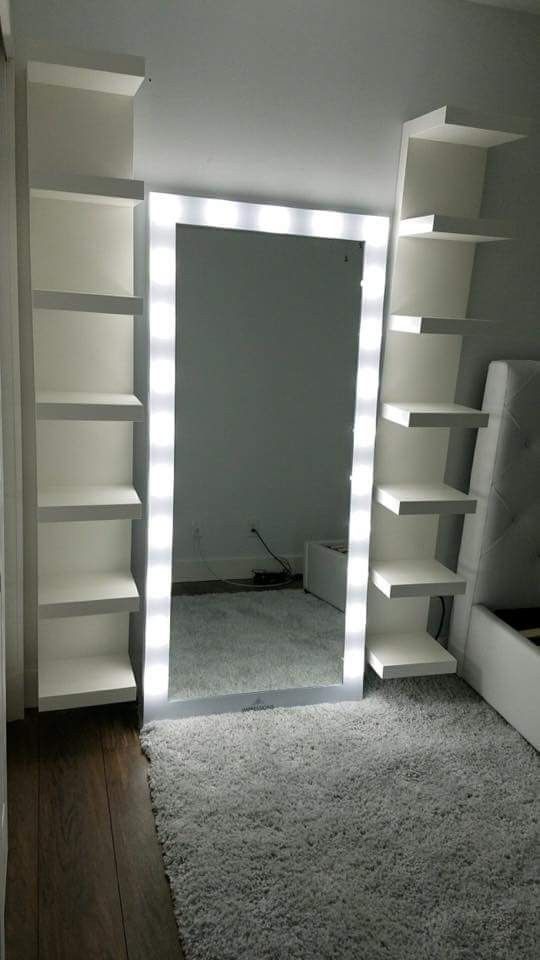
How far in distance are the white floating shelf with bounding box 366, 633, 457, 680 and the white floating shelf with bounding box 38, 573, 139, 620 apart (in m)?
0.87

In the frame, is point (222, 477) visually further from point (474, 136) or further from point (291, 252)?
point (474, 136)

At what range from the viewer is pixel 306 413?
2.48 metres

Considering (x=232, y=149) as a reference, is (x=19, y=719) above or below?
below

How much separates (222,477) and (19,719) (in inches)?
39.3

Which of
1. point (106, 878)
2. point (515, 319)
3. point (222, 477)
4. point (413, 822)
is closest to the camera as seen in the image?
point (106, 878)

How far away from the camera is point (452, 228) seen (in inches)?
89.9

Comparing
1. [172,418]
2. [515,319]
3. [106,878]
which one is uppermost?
[515,319]

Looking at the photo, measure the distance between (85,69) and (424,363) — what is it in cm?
133

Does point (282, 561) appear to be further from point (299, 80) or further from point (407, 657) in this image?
point (299, 80)

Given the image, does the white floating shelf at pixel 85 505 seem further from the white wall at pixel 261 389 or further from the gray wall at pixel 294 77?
the gray wall at pixel 294 77

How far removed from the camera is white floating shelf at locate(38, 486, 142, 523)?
2152 millimetres

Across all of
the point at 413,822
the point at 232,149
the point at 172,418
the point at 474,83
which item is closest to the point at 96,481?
the point at 172,418

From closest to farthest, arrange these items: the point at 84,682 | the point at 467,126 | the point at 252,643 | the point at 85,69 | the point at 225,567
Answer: the point at 85,69 → the point at 467,126 → the point at 84,682 → the point at 225,567 → the point at 252,643

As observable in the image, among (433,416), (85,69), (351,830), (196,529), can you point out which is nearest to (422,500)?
(433,416)
